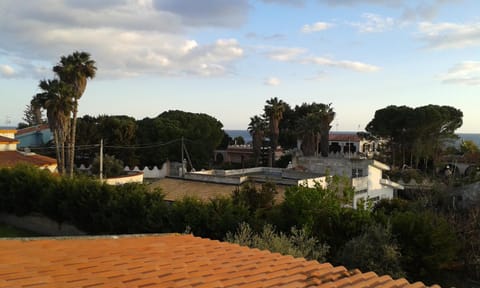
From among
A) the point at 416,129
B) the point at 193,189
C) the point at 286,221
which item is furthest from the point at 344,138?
the point at 286,221

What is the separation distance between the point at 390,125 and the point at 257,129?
1759 centimetres

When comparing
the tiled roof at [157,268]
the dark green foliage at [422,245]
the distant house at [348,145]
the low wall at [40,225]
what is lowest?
the low wall at [40,225]

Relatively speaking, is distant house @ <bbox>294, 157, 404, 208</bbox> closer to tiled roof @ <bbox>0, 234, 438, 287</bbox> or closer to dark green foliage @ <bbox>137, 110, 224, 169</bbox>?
dark green foliage @ <bbox>137, 110, 224, 169</bbox>

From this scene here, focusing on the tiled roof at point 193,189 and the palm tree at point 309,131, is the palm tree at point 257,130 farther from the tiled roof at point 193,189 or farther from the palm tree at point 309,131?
the tiled roof at point 193,189

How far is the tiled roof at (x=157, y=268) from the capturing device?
17.9 feet

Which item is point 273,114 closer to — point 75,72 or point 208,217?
point 75,72

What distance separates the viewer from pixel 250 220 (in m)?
16.3

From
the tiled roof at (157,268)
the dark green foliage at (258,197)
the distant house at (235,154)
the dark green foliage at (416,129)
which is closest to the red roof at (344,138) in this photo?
the distant house at (235,154)

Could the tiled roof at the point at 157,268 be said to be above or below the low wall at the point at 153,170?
above

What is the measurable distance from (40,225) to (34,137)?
44880mm

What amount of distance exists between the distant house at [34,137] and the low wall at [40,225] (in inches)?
1581

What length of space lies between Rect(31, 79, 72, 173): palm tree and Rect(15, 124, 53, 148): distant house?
29473 millimetres

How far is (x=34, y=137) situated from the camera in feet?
206

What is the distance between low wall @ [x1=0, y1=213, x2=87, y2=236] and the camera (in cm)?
2189
